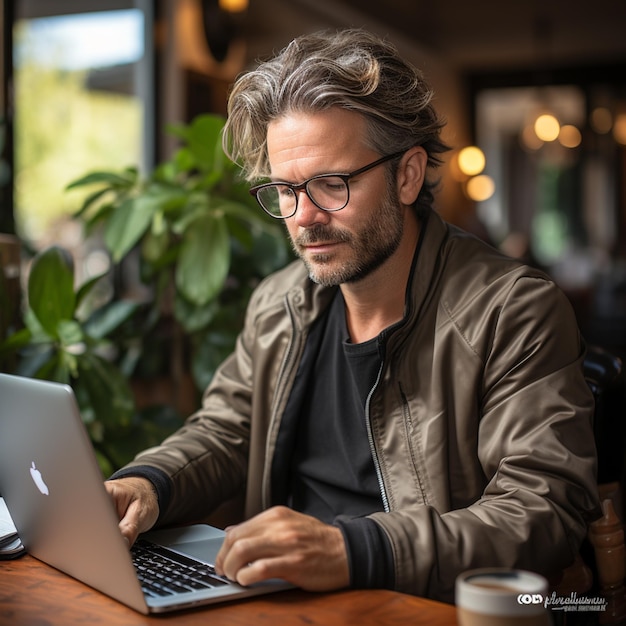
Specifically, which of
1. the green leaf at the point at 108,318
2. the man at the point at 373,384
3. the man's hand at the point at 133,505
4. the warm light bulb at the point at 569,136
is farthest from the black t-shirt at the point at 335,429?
the warm light bulb at the point at 569,136

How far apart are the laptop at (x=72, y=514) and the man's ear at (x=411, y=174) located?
29.3 inches

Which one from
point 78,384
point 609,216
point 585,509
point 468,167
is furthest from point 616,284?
point 585,509

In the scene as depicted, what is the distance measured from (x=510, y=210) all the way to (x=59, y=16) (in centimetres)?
1146

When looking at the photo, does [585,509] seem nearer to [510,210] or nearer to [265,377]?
[265,377]

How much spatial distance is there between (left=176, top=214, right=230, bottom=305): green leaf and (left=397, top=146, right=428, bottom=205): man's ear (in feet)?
2.81

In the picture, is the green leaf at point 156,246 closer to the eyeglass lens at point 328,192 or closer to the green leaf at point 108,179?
the green leaf at point 108,179

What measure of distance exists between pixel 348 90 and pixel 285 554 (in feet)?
2.76

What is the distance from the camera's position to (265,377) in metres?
1.82

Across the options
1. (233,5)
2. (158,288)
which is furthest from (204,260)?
(233,5)

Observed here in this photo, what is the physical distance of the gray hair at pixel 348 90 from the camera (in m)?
1.59

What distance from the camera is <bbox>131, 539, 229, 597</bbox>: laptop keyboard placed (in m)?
1.15

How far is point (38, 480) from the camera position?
1207mm

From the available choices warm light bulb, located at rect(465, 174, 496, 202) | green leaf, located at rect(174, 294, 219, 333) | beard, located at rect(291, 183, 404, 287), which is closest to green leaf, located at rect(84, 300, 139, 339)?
green leaf, located at rect(174, 294, 219, 333)

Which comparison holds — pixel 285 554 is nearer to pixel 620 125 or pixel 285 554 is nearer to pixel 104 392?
pixel 104 392
